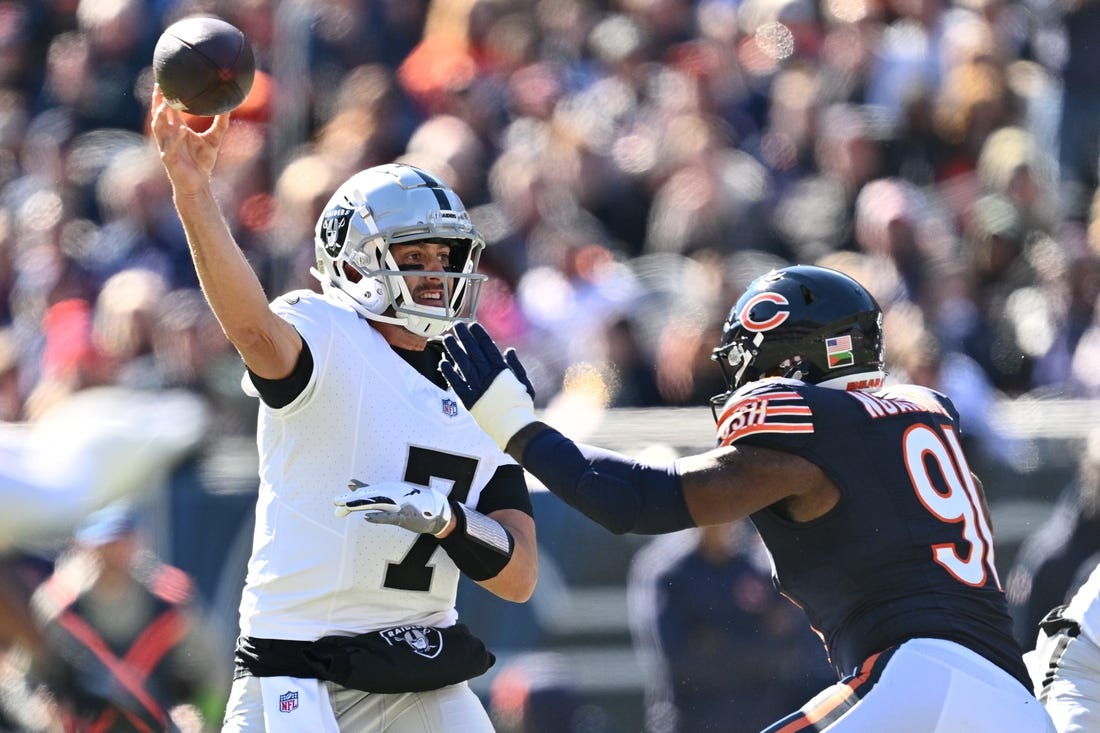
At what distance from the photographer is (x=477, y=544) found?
4.11 meters

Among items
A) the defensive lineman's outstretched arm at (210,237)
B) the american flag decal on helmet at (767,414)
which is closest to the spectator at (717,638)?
the american flag decal on helmet at (767,414)

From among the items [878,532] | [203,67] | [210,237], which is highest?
[203,67]

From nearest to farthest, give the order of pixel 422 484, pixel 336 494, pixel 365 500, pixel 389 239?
1. pixel 365 500
2. pixel 336 494
3. pixel 422 484
4. pixel 389 239

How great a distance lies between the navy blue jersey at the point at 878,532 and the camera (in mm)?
4137

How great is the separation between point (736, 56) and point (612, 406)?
244 centimetres

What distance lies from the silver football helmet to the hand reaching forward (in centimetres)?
61

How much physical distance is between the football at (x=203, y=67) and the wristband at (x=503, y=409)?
97 centimetres

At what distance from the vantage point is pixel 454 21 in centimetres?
938

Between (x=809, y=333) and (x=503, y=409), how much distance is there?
79 cm

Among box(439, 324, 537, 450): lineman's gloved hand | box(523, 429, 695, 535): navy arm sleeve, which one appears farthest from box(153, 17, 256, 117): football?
box(523, 429, 695, 535): navy arm sleeve

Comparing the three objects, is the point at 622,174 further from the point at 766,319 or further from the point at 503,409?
the point at 503,409

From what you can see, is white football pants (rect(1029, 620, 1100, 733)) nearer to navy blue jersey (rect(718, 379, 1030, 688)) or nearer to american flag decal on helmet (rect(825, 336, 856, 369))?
navy blue jersey (rect(718, 379, 1030, 688))

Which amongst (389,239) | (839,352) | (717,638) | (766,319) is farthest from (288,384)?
(717,638)

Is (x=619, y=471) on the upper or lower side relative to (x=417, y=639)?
upper
